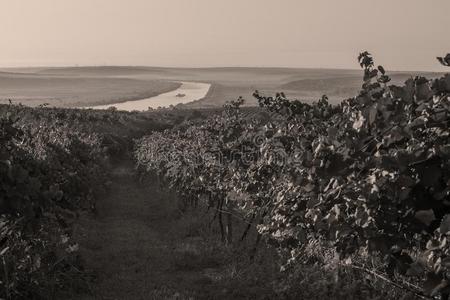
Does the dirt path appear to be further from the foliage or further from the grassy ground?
the foliage

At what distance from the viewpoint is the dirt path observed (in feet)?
39.0

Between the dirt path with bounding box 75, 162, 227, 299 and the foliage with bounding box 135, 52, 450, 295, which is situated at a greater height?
the foliage with bounding box 135, 52, 450, 295

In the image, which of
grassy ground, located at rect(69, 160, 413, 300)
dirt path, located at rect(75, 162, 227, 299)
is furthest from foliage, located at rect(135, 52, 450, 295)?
dirt path, located at rect(75, 162, 227, 299)

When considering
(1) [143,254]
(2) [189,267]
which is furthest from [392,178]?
(1) [143,254]

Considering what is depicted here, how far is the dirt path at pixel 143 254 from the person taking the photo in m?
11.9

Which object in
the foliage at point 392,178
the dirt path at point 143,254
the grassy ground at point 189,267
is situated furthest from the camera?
the dirt path at point 143,254

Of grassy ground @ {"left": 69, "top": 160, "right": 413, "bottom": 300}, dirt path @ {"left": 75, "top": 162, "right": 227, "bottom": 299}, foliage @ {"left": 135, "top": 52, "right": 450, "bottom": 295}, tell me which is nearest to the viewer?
foliage @ {"left": 135, "top": 52, "right": 450, "bottom": 295}

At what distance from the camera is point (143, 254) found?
1520cm

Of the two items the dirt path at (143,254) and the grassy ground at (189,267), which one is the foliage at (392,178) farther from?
the dirt path at (143,254)

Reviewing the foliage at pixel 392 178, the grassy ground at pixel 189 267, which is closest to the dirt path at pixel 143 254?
the grassy ground at pixel 189 267

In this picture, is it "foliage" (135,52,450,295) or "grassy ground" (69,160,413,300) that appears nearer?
"foliage" (135,52,450,295)

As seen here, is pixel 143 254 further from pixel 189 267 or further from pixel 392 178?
pixel 392 178

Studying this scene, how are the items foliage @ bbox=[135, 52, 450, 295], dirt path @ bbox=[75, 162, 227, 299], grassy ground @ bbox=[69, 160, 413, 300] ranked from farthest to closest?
1. dirt path @ bbox=[75, 162, 227, 299]
2. grassy ground @ bbox=[69, 160, 413, 300]
3. foliage @ bbox=[135, 52, 450, 295]

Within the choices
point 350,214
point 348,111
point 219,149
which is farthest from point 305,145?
point 219,149
